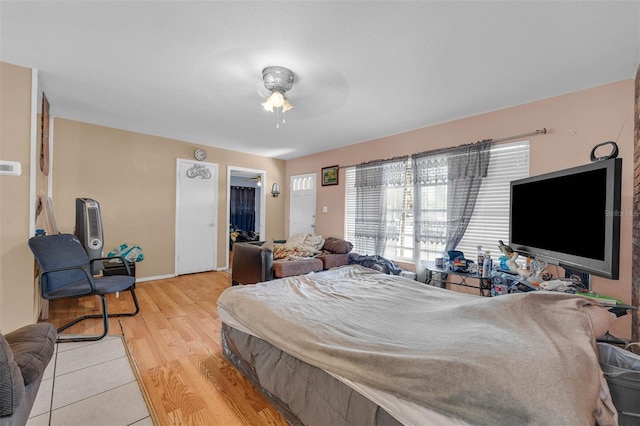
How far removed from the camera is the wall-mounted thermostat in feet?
7.23

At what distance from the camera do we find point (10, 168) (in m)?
2.23

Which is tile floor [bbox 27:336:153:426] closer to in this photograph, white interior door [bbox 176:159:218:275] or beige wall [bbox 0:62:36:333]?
beige wall [bbox 0:62:36:333]

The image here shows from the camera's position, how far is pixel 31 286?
92.5 inches

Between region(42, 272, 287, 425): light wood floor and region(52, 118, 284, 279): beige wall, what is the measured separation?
0.87 meters

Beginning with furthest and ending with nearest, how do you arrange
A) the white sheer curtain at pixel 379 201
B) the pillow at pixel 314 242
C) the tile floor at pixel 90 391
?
the pillow at pixel 314 242
the white sheer curtain at pixel 379 201
the tile floor at pixel 90 391

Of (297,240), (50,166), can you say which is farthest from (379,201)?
(50,166)

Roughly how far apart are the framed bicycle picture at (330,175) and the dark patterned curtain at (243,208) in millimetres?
4527

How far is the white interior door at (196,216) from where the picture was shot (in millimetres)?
4598

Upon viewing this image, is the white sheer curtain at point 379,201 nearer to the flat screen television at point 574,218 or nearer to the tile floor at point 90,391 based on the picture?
the flat screen television at point 574,218

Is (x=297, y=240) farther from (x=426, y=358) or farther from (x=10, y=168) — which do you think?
(x=426, y=358)

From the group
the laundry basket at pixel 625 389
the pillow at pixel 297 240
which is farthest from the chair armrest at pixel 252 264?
the laundry basket at pixel 625 389

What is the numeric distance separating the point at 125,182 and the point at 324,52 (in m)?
3.81

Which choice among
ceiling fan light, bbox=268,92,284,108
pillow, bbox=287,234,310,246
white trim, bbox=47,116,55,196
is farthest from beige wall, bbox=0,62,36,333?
pillow, bbox=287,234,310,246

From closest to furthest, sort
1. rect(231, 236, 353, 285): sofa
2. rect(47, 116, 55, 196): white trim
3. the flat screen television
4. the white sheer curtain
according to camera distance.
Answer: the flat screen television < rect(47, 116, 55, 196): white trim < rect(231, 236, 353, 285): sofa < the white sheer curtain
